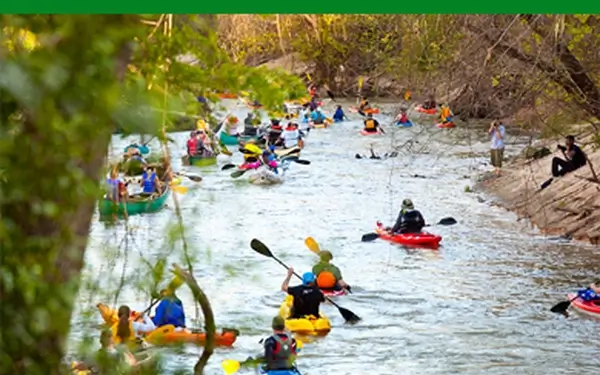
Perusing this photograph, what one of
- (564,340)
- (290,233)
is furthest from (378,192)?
(564,340)

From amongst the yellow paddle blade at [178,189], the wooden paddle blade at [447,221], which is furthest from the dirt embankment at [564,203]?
the yellow paddle blade at [178,189]

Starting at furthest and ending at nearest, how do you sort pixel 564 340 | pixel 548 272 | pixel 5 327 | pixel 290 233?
pixel 290 233 < pixel 548 272 < pixel 564 340 < pixel 5 327

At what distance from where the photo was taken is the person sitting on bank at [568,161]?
11976mm

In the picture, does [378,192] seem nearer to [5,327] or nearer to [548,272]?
[548,272]

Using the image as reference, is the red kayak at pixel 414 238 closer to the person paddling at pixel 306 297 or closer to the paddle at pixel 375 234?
the paddle at pixel 375 234

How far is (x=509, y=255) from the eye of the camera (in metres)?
11.7

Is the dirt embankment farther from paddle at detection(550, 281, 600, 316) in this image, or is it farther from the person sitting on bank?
paddle at detection(550, 281, 600, 316)

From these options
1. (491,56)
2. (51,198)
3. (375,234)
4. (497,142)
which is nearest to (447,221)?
(375,234)

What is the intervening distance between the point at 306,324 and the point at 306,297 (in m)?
0.24

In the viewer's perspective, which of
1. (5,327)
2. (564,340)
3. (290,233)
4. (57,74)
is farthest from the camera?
(290,233)

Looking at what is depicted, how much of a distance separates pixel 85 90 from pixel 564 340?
25.1 ft

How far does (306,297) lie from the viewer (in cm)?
898

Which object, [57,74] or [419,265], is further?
[419,265]

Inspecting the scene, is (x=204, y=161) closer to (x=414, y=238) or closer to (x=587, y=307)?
(x=587, y=307)
